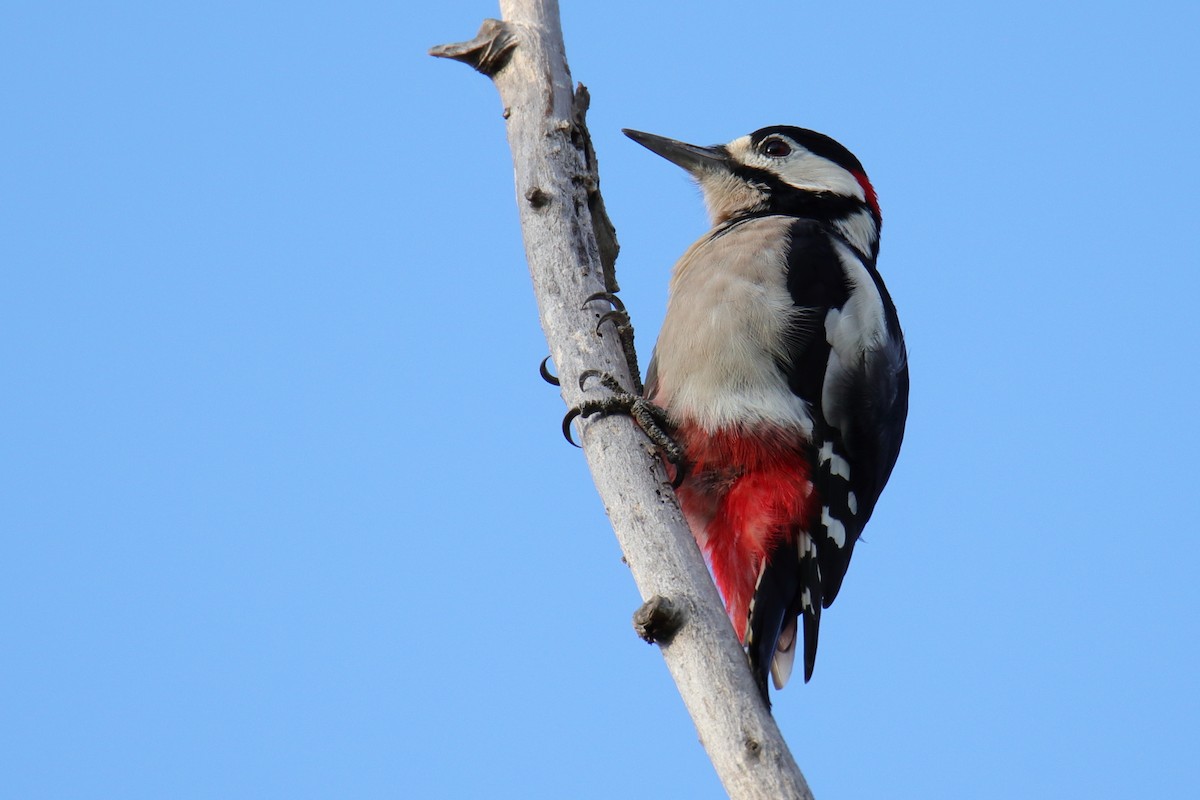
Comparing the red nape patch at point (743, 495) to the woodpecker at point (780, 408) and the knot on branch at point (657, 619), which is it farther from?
the knot on branch at point (657, 619)

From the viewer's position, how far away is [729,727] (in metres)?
2.40

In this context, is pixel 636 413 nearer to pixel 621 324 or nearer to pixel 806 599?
pixel 621 324

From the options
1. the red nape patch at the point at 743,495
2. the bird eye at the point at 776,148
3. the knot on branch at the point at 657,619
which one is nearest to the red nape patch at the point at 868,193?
the bird eye at the point at 776,148

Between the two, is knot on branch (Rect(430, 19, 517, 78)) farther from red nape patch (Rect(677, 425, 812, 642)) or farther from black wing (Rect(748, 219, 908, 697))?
red nape patch (Rect(677, 425, 812, 642))

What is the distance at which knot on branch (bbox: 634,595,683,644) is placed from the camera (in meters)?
2.55

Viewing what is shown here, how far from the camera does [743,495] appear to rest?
3541 millimetres

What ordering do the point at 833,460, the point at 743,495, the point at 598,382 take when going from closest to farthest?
the point at 598,382, the point at 743,495, the point at 833,460

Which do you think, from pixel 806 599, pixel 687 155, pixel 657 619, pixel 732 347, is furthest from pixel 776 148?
pixel 657 619

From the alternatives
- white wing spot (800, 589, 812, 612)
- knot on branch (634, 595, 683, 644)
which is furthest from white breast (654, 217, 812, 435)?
knot on branch (634, 595, 683, 644)

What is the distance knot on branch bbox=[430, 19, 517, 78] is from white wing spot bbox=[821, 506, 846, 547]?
165cm

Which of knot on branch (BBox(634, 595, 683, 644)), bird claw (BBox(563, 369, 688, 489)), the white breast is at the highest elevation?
the white breast

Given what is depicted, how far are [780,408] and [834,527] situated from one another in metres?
0.38

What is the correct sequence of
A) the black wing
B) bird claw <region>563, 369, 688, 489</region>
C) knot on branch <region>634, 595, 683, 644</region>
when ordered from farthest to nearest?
the black wing
bird claw <region>563, 369, 688, 489</region>
knot on branch <region>634, 595, 683, 644</region>

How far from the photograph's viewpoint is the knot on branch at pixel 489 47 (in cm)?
367
